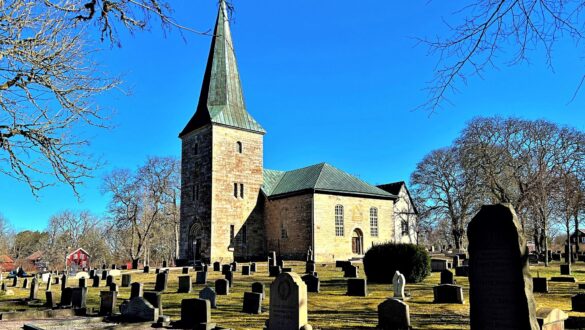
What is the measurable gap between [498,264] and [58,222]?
73337 millimetres

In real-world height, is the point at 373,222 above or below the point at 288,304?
above

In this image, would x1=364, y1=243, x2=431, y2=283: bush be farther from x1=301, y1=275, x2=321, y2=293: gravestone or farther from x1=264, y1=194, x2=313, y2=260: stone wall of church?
x1=264, y1=194, x2=313, y2=260: stone wall of church

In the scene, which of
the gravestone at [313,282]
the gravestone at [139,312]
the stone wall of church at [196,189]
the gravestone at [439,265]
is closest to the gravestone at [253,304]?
the gravestone at [139,312]

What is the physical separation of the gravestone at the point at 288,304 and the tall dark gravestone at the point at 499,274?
284 centimetres

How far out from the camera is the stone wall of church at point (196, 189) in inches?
1468

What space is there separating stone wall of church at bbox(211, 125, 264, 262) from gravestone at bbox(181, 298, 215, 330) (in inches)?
1032

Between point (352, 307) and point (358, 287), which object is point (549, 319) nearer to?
point (352, 307)

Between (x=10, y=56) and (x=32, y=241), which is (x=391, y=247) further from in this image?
(x=32, y=241)

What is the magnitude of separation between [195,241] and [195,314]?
29.2 metres

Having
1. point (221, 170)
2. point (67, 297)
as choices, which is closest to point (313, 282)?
point (67, 297)

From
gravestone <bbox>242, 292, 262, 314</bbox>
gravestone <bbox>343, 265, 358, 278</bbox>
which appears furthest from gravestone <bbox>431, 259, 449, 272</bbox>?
gravestone <bbox>242, 292, 262, 314</bbox>

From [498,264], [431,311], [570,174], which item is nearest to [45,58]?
[498,264]

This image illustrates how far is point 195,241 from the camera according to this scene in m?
38.3

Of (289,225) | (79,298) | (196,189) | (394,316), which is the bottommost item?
(79,298)
